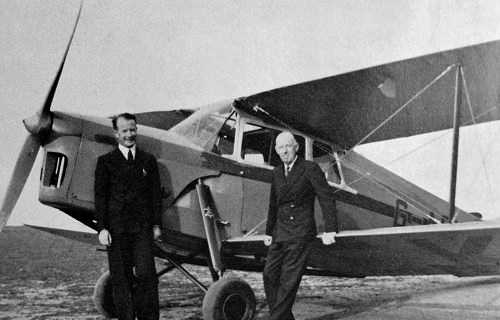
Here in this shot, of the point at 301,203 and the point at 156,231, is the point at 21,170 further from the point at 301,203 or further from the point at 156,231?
the point at 301,203

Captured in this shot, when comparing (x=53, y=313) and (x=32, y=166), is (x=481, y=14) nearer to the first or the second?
(x=32, y=166)

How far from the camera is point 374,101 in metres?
6.04

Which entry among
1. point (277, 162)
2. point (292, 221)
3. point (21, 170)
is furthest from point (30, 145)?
point (277, 162)

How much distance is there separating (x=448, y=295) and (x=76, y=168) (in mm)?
5748

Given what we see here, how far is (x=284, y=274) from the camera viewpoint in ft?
12.6

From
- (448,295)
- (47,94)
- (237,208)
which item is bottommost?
(448,295)

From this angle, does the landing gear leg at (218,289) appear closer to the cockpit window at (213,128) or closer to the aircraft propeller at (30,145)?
the cockpit window at (213,128)

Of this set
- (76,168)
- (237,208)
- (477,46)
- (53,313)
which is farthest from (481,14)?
(53,313)

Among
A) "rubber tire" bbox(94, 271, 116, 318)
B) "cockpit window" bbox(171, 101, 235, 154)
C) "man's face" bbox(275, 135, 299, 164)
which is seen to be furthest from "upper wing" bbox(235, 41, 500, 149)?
"rubber tire" bbox(94, 271, 116, 318)

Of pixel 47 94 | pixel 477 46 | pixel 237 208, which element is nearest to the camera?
pixel 47 94

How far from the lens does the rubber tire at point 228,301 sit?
15.4ft

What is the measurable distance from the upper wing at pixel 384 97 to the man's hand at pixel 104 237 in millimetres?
2437

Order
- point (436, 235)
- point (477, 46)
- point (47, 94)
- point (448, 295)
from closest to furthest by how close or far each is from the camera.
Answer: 1. point (436, 235)
2. point (47, 94)
3. point (477, 46)
4. point (448, 295)

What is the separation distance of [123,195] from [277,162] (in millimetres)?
2586
